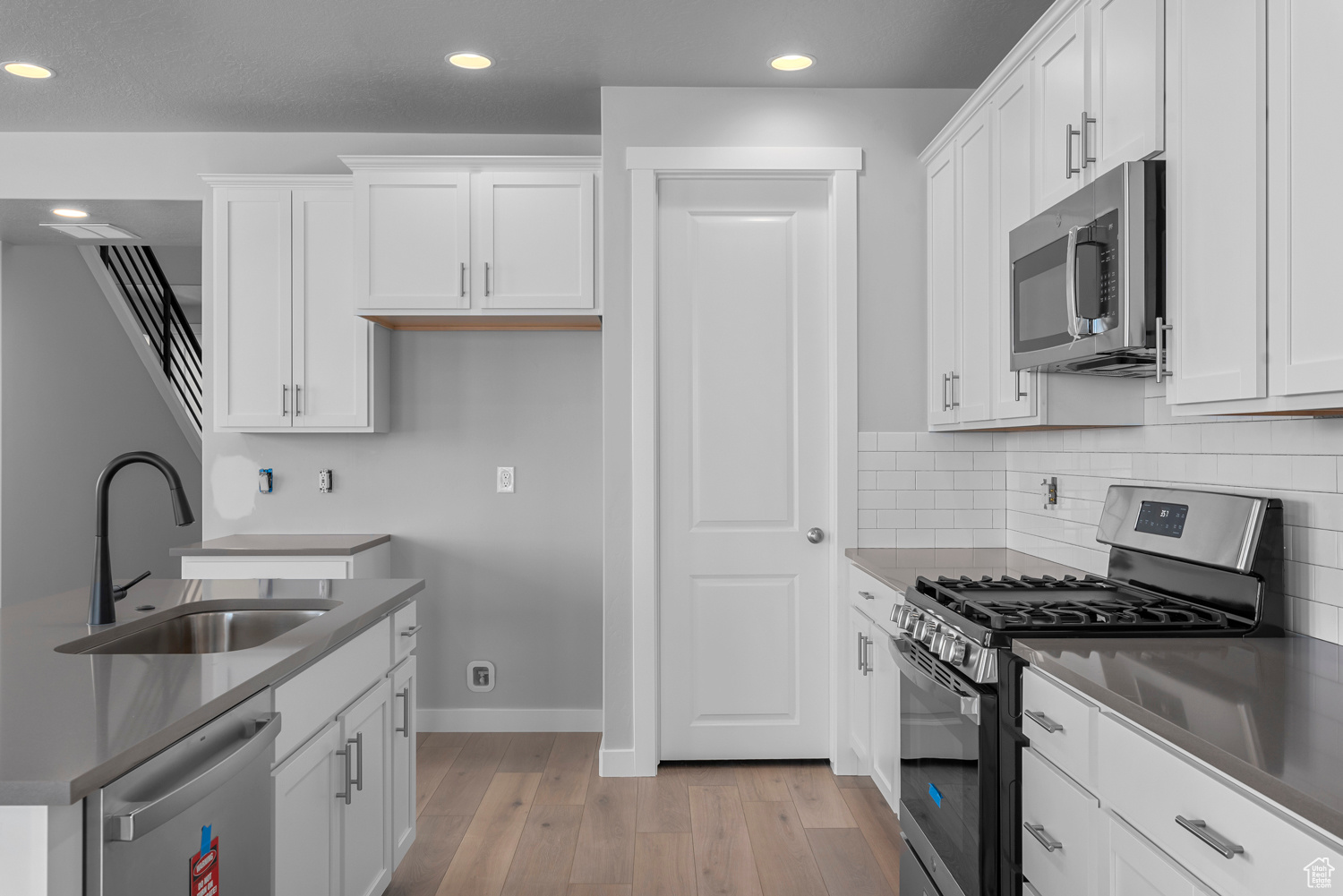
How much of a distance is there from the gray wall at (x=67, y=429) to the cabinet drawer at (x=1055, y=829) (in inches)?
198

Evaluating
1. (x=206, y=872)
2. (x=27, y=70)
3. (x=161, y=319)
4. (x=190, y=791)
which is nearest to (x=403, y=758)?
(x=206, y=872)

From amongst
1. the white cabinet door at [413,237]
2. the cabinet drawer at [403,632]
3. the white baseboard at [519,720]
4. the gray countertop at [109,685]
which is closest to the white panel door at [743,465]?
the white baseboard at [519,720]

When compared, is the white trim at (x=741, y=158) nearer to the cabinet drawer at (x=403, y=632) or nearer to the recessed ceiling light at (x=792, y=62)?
the recessed ceiling light at (x=792, y=62)

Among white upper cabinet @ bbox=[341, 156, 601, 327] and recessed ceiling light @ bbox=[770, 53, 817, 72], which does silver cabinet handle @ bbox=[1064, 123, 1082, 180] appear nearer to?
recessed ceiling light @ bbox=[770, 53, 817, 72]

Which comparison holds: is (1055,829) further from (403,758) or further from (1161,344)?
(403,758)

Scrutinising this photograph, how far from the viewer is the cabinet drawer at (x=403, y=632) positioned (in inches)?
91.9

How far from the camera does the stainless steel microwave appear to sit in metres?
1.78

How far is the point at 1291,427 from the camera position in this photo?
187 centimetres

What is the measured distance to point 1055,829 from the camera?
158 centimetres

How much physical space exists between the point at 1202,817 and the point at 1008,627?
64 centimetres

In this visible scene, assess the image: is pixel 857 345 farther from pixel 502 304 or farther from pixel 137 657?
pixel 137 657

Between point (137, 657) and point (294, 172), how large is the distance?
9.32 feet

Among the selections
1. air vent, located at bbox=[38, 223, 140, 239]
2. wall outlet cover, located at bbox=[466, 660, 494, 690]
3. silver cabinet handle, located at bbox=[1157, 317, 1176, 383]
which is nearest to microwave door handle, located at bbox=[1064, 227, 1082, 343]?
silver cabinet handle, located at bbox=[1157, 317, 1176, 383]

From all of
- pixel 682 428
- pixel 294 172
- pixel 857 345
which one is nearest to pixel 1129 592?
pixel 857 345
